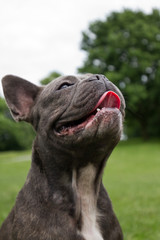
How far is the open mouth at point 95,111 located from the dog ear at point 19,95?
710mm

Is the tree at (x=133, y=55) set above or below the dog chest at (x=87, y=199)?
below

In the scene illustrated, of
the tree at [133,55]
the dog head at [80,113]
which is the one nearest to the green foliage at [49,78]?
the tree at [133,55]

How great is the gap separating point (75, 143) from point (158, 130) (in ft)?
121

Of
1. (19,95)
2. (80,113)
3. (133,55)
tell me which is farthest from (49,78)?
(80,113)

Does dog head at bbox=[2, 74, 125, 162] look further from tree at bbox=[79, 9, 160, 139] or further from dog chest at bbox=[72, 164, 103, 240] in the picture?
tree at bbox=[79, 9, 160, 139]

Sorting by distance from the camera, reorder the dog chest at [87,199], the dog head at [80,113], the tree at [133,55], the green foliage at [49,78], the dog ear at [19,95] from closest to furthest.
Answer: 1. the dog head at [80,113]
2. the dog chest at [87,199]
3. the dog ear at [19,95]
4. the tree at [133,55]
5. the green foliage at [49,78]

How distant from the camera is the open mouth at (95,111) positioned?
9.48 ft

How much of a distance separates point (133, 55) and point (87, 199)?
3091 cm

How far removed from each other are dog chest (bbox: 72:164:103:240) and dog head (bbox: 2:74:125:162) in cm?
39

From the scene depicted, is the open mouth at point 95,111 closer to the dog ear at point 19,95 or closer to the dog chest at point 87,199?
the dog chest at point 87,199

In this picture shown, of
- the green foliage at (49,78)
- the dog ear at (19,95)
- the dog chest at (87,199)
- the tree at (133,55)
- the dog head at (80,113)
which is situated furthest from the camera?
the green foliage at (49,78)

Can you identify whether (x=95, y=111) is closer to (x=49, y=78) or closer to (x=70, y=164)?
(x=70, y=164)

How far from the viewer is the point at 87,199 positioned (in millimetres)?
3172

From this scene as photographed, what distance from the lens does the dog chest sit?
3051 mm
